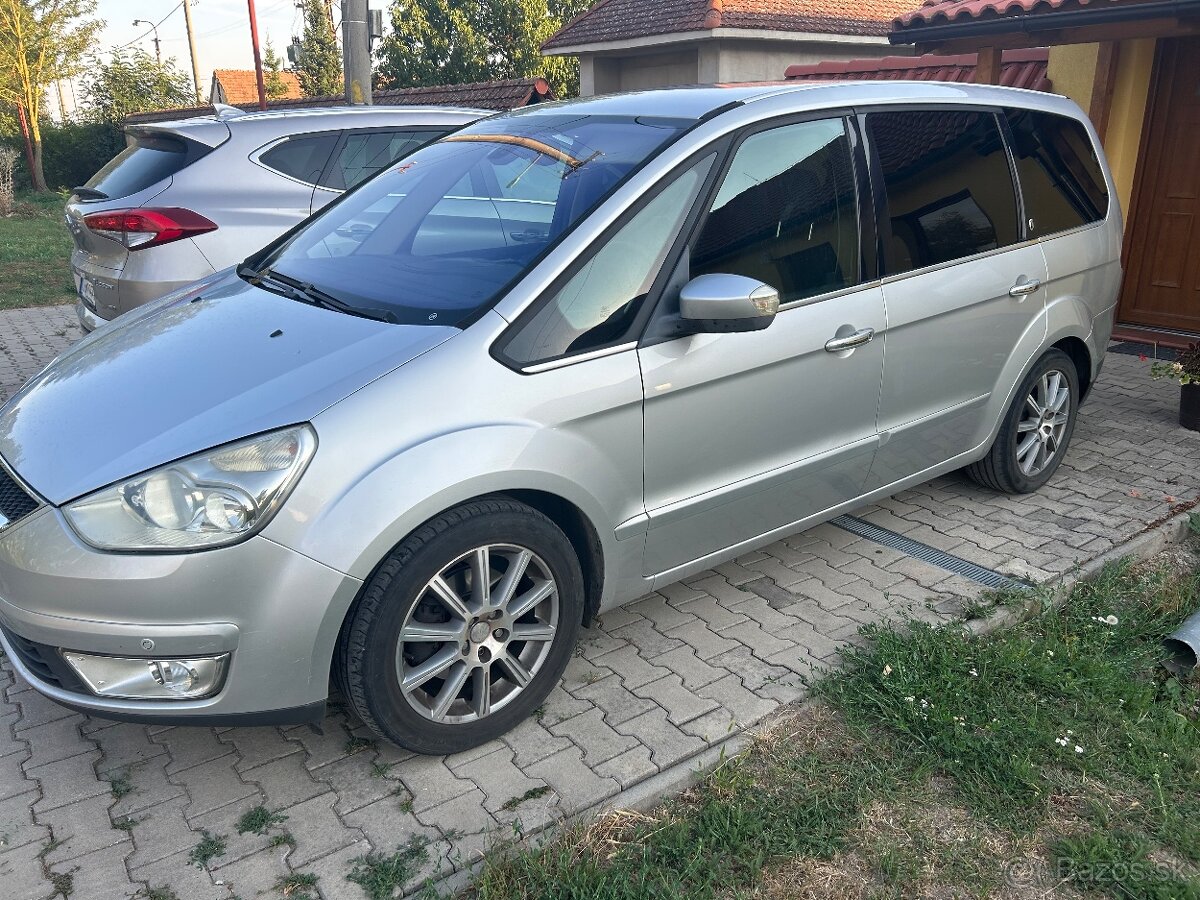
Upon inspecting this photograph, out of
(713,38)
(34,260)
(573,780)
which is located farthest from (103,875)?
(713,38)

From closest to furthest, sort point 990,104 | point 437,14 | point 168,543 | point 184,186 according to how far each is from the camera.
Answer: point 168,543, point 990,104, point 184,186, point 437,14

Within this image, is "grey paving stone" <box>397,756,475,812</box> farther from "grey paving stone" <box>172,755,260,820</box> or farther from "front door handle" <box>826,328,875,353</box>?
"front door handle" <box>826,328,875,353</box>

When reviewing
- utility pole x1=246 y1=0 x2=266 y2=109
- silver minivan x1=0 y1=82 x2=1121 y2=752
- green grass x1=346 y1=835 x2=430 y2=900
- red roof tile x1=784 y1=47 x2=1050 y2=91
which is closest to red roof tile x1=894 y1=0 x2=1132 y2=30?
red roof tile x1=784 y1=47 x2=1050 y2=91

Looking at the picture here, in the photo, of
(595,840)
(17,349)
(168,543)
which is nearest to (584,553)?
(595,840)

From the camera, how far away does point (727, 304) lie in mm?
3023

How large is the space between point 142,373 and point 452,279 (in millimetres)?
982

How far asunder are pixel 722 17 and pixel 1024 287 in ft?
53.6

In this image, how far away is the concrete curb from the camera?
264 centimetres

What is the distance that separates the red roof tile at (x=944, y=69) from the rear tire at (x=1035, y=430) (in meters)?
3.20

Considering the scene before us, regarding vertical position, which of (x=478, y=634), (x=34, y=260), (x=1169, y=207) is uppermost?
(x=1169, y=207)

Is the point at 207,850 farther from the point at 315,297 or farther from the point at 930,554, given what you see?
the point at 930,554

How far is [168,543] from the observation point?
2.50 metres

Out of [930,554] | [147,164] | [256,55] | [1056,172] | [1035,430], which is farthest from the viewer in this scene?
[256,55]

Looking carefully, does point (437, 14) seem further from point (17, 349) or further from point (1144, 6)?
point (1144, 6)
